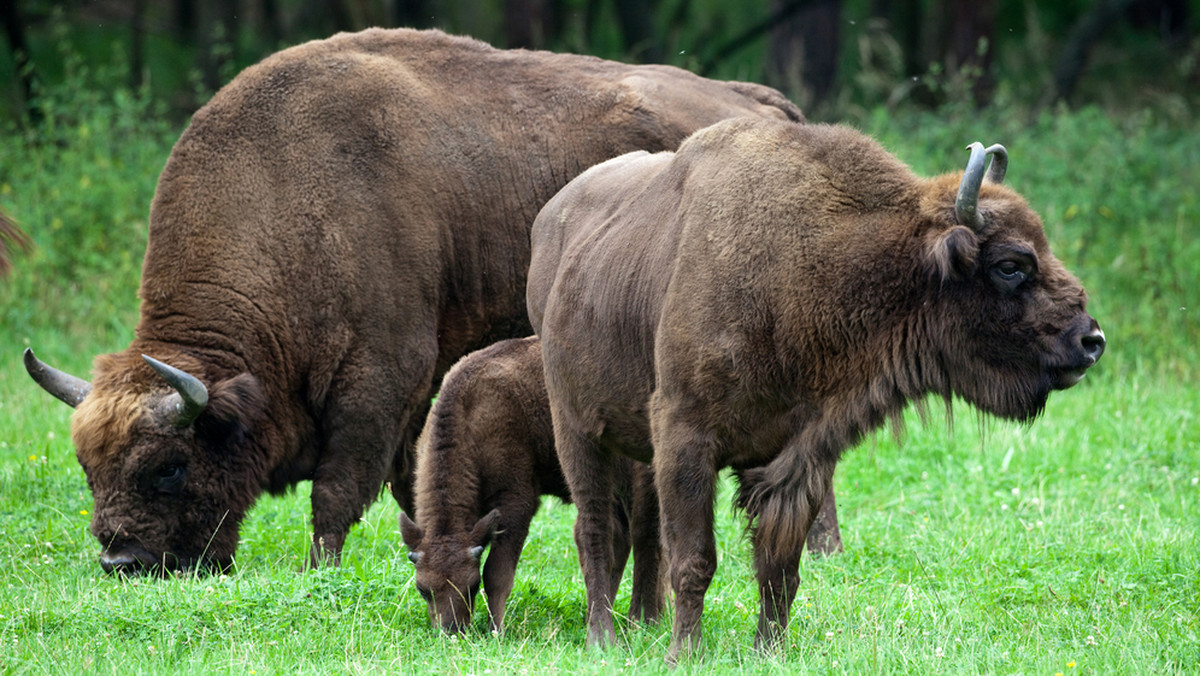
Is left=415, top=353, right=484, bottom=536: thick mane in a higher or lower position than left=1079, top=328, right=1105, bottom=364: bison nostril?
lower

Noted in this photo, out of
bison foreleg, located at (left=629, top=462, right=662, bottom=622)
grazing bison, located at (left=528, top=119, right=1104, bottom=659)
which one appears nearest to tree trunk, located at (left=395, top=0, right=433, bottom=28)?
bison foreleg, located at (left=629, top=462, right=662, bottom=622)

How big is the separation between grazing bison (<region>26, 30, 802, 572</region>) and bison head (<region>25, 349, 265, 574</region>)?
0.04 feet

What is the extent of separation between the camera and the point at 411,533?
6.14m

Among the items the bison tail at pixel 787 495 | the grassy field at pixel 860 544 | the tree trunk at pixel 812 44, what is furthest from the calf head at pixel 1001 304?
the tree trunk at pixel 812 44

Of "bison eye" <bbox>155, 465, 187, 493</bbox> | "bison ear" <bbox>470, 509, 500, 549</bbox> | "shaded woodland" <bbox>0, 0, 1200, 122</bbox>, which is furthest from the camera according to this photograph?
"shaded woodland" <bbox>0, 0, 1200, 122</bbox>

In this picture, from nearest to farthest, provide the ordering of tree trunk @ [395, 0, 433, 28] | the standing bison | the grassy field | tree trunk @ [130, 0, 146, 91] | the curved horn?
the grassy field < the curved horn < the standing bison < tree trunk @ [395, 0, 433, 28] < tree trunk @ [130, 0, 146, 91]

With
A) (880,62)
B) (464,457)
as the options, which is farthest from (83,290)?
(880,62)

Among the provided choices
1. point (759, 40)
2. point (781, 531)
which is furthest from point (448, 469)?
point (759, 40)

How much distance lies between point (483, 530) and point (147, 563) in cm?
189

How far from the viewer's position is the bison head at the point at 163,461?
260 inches

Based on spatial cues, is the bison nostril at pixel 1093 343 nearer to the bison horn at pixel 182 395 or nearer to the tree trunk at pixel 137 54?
the bison horn at pixel 182 395

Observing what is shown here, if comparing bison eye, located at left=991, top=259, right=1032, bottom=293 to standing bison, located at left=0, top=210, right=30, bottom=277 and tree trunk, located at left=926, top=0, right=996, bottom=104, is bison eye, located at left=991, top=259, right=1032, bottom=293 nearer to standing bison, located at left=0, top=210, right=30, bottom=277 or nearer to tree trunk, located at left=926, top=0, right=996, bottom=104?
standing bison, located at left=0, top=210, right=30, bottom=277

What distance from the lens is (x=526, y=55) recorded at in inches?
323

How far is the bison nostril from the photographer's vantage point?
4.64 m
